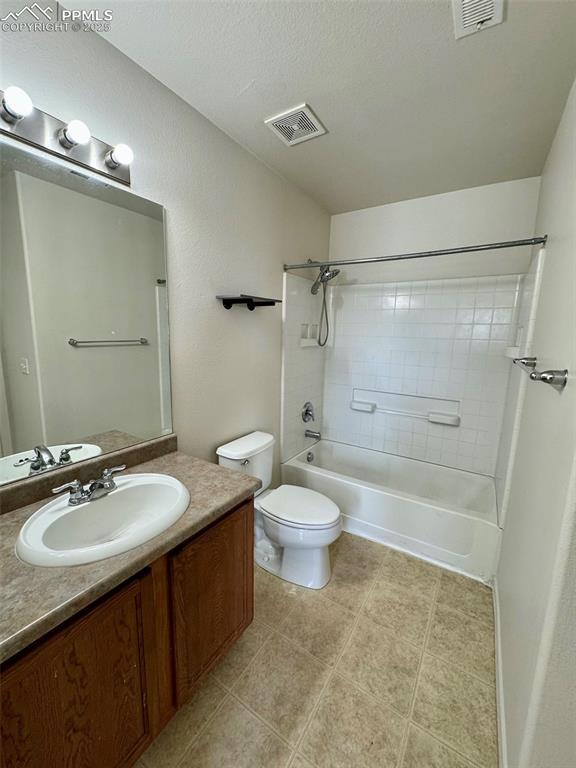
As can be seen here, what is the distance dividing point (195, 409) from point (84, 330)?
2.12 ft

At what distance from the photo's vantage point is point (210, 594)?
1094 millimetres

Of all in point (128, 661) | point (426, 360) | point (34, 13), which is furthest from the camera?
point (426, 360)

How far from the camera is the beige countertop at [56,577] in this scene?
613 mm

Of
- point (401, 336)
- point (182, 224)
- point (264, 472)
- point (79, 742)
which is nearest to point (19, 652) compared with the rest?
point (79, 742)

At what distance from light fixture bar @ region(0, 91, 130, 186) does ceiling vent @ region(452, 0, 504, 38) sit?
4.18ft

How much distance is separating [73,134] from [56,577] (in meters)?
1.34

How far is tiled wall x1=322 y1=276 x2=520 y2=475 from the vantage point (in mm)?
2191

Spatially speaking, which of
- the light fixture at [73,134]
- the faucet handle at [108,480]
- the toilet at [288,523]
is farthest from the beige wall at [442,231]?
the faucet handle at [108,480]

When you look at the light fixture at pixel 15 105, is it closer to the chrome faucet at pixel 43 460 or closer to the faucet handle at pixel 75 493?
the chrome faucet at pixel 43 460

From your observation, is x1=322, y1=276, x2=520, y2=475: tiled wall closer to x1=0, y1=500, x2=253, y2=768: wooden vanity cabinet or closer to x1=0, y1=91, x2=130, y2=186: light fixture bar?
x1=0, y1=500, x2=253, y2=768: wooden vanity cabinet

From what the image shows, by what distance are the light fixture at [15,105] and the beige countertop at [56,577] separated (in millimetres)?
1207

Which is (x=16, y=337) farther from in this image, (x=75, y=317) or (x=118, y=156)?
(x=118, y=156)

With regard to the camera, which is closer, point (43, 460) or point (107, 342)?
point (43, 460)

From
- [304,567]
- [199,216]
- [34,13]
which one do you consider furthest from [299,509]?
[34,13]
